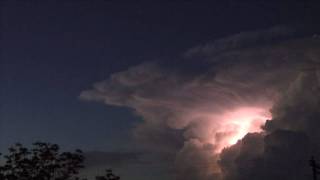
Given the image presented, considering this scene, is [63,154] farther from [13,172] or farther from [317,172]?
[317,172]

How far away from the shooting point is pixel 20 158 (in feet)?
156

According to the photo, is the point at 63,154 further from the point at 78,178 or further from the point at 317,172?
the point at 317,172

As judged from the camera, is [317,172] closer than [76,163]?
No

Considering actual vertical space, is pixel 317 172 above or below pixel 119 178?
above

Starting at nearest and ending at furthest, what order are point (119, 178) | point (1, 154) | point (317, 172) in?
point (1, 154)
point (119, 178)
point (317, 172)

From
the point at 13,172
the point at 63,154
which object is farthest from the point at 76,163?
the point at 13,172

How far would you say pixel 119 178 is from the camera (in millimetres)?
50656

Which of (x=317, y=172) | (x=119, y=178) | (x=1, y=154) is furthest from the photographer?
(x=317, y=172)

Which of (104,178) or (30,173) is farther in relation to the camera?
(104,178)

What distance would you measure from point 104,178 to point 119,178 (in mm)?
1180

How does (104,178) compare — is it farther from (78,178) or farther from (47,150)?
(47,150)

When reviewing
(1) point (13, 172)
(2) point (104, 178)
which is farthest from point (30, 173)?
(2) point (104, 178)

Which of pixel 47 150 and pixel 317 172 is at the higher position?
pixel 317 172

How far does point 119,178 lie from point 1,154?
9174mm
